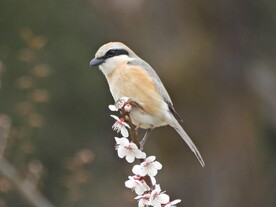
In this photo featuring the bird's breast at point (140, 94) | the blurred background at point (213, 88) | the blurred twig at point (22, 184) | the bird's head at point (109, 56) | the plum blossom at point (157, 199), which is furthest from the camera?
the blurred background at point (213, 88)

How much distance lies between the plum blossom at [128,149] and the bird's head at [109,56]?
1083 millimetres

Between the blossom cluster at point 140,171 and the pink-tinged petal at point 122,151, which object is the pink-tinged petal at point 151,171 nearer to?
the blossom cluster at point 140,171

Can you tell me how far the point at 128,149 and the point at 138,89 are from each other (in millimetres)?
1082

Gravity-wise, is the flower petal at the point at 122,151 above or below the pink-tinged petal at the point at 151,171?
above

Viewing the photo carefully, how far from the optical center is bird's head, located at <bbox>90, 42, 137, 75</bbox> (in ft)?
15.9

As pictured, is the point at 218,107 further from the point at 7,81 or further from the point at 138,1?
the point at 7,81

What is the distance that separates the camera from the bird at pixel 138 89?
478cm

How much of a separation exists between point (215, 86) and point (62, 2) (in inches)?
143

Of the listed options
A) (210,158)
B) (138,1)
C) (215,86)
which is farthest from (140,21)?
(210,158)

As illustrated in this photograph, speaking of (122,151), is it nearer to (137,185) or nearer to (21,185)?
(137,185)

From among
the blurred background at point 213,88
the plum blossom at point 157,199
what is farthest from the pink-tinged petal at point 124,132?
the blurred background at point 213,88

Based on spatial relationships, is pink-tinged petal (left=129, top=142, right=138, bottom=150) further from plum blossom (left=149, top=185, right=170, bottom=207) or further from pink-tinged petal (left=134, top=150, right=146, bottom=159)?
plum blossom (left=149, top=185, right=170, bottom=207)

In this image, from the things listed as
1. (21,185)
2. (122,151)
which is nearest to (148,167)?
(122,151)

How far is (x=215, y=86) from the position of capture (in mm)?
9328
